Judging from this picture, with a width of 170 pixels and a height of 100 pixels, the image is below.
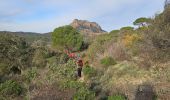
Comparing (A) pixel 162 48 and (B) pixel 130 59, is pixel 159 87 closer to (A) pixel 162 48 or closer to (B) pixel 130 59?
(A) pixel 162 48

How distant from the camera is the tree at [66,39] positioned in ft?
149

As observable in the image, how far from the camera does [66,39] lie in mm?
45688

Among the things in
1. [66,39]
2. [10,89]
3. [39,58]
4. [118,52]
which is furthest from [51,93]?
[66,39]

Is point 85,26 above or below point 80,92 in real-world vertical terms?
above

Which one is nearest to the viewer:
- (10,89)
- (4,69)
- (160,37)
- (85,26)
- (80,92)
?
(80,92)

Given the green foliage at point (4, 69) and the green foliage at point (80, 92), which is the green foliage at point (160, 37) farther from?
the green foliage at point (4, 69)

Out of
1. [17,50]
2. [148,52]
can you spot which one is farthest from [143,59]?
[17,50]

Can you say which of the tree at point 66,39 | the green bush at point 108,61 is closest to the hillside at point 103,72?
the green bush at point 108,61

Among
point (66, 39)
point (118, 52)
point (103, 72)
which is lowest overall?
point (103, 72)

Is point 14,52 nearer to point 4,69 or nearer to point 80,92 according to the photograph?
point 4,69

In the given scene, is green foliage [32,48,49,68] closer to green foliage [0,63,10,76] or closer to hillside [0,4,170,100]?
hillside [0,4,170,100]

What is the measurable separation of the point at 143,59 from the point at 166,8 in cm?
318

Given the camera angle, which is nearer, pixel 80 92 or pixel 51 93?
pixel 51 93

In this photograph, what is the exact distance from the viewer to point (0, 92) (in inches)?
561
